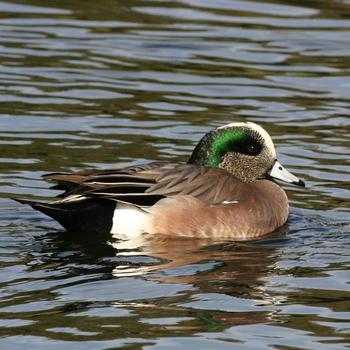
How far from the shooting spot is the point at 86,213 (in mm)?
9031

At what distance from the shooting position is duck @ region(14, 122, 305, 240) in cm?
897

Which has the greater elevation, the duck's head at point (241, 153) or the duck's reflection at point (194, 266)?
the duck's head at point (241, 153)

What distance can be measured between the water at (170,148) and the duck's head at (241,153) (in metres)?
0.42

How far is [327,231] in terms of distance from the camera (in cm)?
932

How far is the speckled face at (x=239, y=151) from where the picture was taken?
9781mm

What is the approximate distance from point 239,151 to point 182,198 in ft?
2.76

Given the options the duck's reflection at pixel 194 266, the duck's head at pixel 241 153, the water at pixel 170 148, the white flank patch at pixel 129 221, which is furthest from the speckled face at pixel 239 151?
the white flank patch at pixel 129 221

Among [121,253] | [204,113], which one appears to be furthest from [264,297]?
[204,113]

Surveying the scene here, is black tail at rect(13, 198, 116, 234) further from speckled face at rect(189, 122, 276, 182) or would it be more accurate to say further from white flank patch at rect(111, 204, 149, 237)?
speckled face at rect(189, 122, 276, 182)

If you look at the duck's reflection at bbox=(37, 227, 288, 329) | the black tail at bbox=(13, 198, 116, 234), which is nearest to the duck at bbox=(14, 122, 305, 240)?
the black tail at bbox=(13, 198, 116, 234)

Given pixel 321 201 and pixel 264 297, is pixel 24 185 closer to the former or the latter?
pixel 321 201

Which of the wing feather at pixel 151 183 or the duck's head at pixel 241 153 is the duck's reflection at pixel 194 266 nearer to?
the wing feather at pixel 151 183

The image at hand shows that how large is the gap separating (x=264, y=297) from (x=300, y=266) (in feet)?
2.57

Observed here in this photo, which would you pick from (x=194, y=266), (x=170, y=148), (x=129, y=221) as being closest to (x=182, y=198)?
(x=129, y=221)
